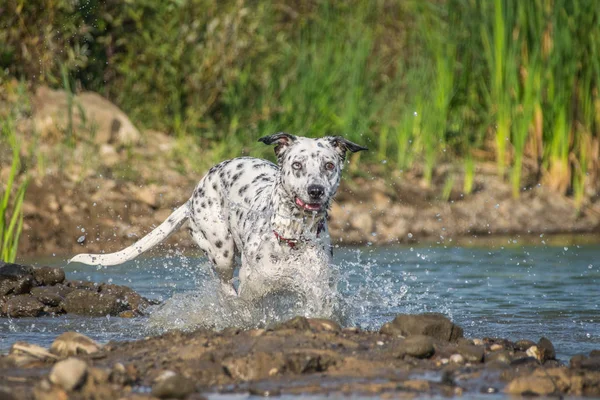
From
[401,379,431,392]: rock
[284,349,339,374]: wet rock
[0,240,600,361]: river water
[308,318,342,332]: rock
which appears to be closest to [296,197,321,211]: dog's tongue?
[0,240,600,361]: river water

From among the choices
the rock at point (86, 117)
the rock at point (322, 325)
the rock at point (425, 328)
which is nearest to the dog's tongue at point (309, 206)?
the rock at point (322, 325)

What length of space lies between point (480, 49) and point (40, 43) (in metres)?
4.82

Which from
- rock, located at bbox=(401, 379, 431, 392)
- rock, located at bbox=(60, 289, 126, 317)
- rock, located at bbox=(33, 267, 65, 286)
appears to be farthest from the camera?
rock, located at bbox=(33, 267, 65, 286)

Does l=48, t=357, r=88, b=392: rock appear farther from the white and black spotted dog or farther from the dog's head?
the dog's head

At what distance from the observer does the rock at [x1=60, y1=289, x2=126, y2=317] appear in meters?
7.77

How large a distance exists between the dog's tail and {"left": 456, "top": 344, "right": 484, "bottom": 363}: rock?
2.83m

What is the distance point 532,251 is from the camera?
1130 cm

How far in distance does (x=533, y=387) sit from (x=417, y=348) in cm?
69

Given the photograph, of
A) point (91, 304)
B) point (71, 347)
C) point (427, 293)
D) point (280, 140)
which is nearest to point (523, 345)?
Result: point (280, 140)

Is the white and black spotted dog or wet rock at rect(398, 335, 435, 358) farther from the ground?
the white and black spotted dog

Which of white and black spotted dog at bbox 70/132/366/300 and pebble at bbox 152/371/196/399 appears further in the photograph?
white and black spotted dog at bbox 70/132/366/300

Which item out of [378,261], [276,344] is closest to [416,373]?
[276,344]

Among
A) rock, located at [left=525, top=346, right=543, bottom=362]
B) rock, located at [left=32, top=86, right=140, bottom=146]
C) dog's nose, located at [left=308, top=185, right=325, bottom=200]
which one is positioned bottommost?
rock, located at [left=525, top=346, right=543, bottom=362]

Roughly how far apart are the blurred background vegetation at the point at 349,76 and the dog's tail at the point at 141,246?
4.38 m
